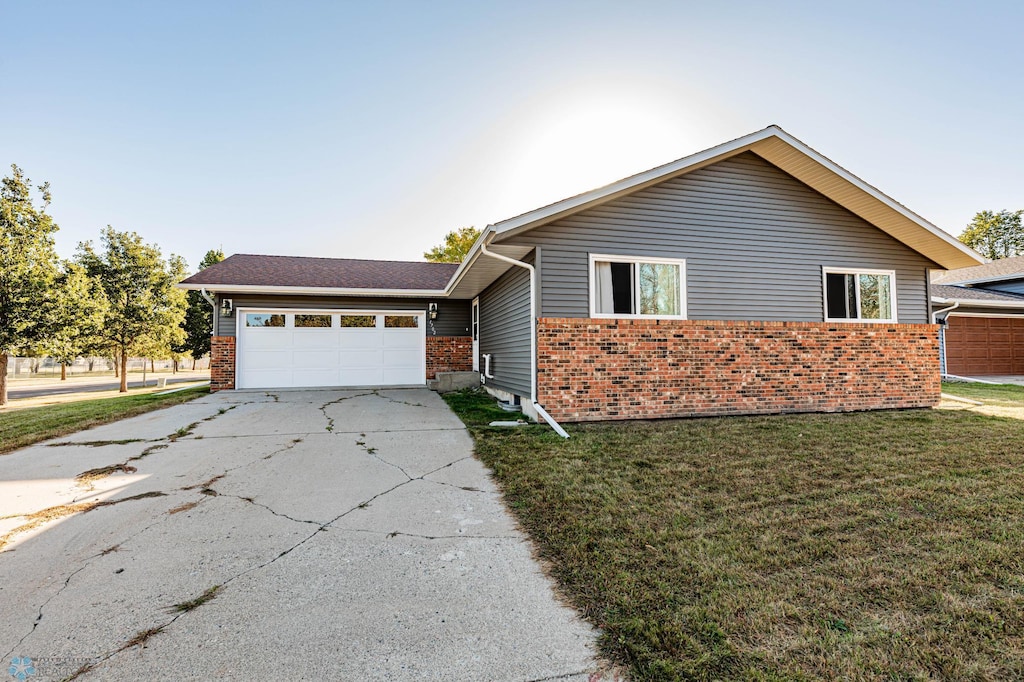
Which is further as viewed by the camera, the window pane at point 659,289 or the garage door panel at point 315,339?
the garage door panel at point 315,339

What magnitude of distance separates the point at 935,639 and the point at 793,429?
16.0 ft

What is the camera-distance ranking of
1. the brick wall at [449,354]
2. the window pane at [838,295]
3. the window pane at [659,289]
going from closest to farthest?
the window pane at [659,289], the window pane at [838,295], the brick wall at [449,354]

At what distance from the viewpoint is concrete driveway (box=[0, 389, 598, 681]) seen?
71.9 inches

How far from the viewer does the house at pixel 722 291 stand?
6863 millimetres

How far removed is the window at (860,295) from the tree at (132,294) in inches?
858

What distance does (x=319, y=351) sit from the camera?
11.9 meters

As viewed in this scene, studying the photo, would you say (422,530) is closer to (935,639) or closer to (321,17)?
(935,639)

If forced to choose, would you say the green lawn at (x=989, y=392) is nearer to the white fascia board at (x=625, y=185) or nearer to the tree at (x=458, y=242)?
the white fascia board at (x=625, y=185)

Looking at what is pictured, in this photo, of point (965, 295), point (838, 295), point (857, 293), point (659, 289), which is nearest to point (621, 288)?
point (659, 289)

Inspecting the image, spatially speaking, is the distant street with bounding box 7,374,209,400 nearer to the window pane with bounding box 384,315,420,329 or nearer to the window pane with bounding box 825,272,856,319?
the window pane with bounding box 384,315,420,329

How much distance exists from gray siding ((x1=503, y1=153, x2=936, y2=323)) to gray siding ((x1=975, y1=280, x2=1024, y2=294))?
15.8 meters

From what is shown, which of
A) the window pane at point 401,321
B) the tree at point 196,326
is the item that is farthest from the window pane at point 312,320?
the tree at point 196,326

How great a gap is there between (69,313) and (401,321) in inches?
372

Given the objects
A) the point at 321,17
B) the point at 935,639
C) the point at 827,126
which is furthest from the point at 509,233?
the point at 827,126
